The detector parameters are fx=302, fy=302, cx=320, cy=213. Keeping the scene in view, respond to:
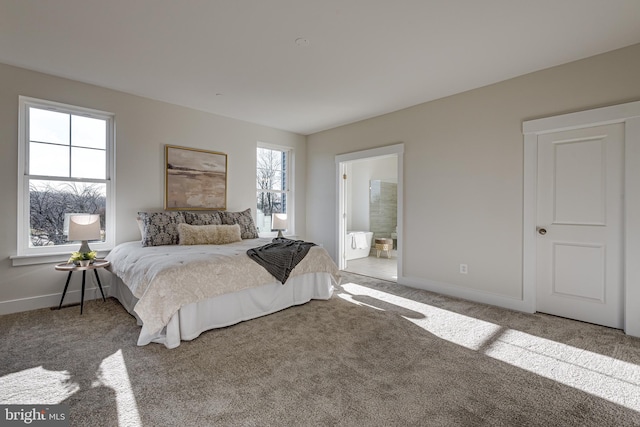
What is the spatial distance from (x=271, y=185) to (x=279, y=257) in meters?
2.55

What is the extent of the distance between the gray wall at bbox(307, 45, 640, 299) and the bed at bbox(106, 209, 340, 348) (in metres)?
1.51

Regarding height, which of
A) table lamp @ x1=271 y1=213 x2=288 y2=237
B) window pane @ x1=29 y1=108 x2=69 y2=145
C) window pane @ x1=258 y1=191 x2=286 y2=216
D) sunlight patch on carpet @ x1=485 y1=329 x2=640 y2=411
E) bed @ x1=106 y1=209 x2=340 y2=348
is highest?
window pane @ x1=29 y1=108 x2=69 y2=145

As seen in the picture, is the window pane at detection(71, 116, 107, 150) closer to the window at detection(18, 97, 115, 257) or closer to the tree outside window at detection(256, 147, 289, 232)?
the window at detection(18, 97, 115, 257)

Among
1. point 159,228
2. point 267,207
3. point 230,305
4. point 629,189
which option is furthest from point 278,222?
point 629,189

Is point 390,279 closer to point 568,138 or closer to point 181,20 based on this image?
point 568,138

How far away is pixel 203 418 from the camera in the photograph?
159 centimetres

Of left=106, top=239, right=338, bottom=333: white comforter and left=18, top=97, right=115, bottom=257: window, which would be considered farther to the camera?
left=18, top=97, right=115, bottom=257: window

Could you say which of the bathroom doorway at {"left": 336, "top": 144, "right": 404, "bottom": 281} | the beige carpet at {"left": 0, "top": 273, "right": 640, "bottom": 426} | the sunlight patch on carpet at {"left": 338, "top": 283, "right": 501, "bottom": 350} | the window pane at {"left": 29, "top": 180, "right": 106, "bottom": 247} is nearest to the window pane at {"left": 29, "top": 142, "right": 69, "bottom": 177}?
the window pane at {"left": 29, "top": 180, "right": 106, "bottom": 247}

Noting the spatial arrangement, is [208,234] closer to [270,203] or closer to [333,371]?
[270,203]

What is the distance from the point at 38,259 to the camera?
324cm

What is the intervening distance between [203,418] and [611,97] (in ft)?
13.4

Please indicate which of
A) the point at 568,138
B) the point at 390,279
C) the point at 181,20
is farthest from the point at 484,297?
the point at 181,20

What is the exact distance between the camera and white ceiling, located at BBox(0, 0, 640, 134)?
86.5 inches

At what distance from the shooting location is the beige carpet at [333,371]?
164 cm
